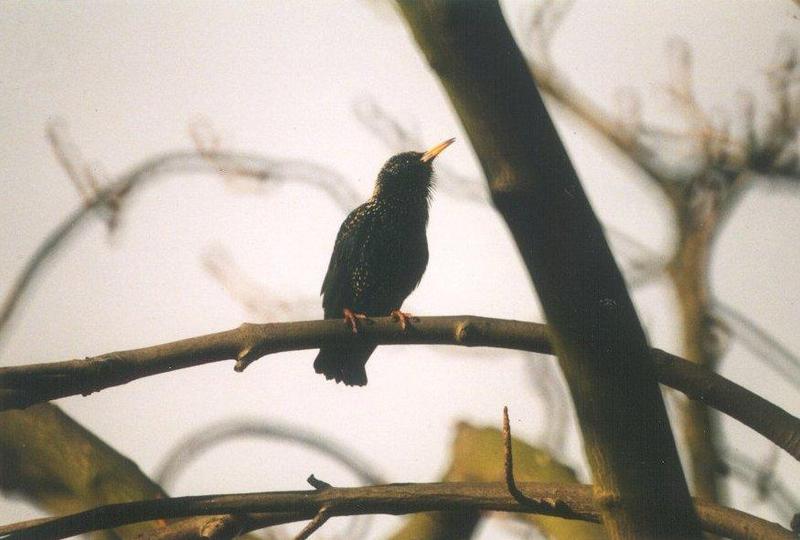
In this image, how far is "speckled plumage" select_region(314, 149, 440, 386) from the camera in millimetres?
4293

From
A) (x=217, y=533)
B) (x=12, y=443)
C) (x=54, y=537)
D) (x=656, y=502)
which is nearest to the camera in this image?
(x=656, y=502)

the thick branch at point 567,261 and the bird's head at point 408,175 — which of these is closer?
the thick branch at point 567,261

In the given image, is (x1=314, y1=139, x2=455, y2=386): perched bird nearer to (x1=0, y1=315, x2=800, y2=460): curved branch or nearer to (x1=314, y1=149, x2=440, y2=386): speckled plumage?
(x1=314, y1=149, x2=440, y2=386): speckled plumage

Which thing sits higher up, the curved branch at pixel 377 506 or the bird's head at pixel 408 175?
the bird's head at pixel 408 175

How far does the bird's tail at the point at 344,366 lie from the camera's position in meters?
4.11

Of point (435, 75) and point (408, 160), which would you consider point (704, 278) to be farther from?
point (435, 75)

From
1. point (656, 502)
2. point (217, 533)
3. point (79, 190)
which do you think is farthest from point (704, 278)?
point (79, 190)

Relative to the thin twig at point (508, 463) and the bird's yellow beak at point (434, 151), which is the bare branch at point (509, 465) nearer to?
the thin twig at point (508, 463)

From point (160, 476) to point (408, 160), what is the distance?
2153 millimetres

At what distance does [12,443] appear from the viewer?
349 cm

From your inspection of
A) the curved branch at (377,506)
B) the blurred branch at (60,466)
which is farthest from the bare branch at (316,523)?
the blurred branch at (60,466)

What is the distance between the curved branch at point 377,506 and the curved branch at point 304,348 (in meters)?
0.26

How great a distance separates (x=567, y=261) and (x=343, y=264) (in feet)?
9.08

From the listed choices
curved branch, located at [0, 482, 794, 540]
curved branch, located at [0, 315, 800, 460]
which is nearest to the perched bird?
curved branch, located at [0, 315, 800, 460]
